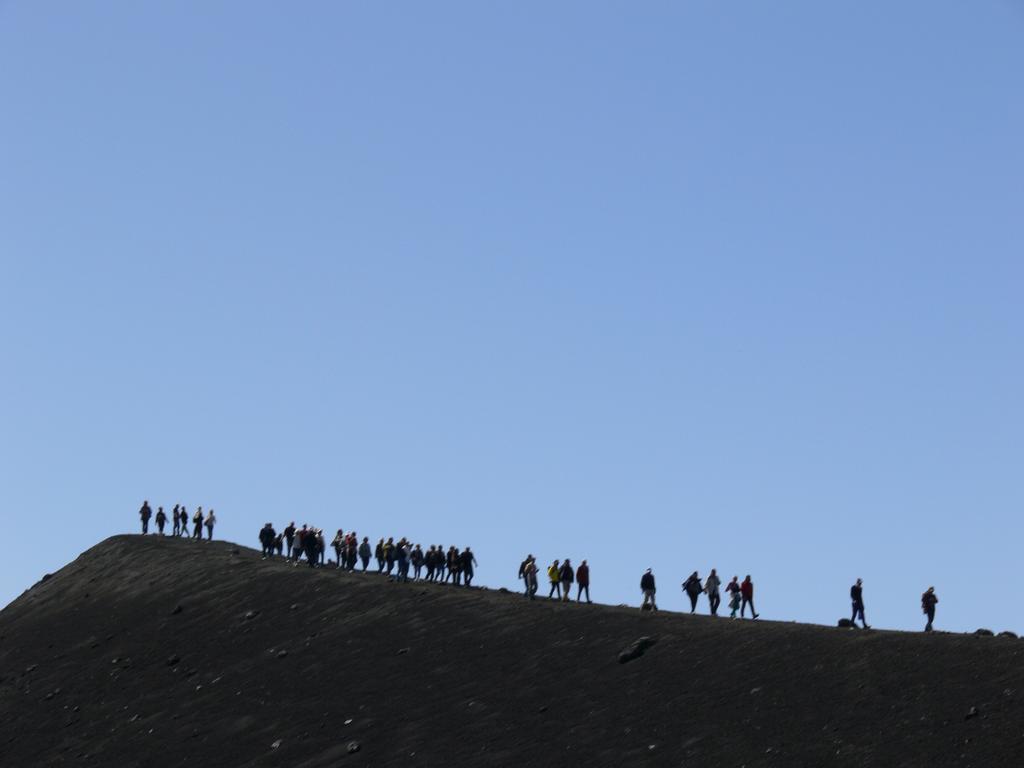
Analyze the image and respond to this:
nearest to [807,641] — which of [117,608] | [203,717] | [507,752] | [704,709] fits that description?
[704,709]

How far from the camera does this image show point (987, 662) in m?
46.9

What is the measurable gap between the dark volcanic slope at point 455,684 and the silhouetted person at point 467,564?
2.09 meters

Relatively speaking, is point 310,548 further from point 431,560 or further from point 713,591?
point 713,591

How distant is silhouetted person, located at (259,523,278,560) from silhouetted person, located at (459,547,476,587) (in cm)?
1451

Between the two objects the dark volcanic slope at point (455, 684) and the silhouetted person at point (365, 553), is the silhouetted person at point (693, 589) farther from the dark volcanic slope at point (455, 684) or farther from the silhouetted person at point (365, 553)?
the silhouetted person at point (365, 553)

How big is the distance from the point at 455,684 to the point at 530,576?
9.47m

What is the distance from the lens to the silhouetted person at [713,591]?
59.0m

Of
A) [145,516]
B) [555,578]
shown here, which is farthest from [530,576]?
[145,516]

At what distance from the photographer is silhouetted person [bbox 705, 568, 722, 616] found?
194ft

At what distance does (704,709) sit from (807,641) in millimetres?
5119

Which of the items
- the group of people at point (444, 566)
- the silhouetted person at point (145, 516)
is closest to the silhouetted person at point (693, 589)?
the group of people at point (444, 566)

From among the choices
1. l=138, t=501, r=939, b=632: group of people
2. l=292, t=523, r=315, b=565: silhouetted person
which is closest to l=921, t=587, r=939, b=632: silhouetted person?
l=138, t=501, r=939, b=632: group of people

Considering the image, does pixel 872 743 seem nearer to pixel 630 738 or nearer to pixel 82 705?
pixel 630 738

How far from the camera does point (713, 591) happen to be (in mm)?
59094
